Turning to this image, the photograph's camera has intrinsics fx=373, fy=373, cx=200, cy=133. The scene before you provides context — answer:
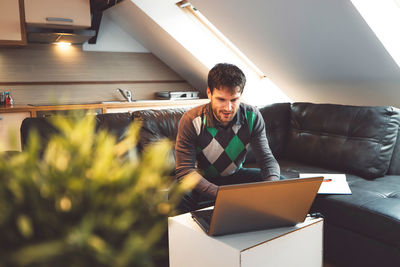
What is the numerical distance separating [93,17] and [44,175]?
14.2 feet

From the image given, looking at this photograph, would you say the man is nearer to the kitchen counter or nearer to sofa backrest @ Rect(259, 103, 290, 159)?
sofa backrest @ Rect(259, 103, 290, 159)

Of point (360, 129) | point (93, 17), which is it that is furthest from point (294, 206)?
point (93, 17)

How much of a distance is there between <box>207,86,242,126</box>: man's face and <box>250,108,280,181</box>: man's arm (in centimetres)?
21

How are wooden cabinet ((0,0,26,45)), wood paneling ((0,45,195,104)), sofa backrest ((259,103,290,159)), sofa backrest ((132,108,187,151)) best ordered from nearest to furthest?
sofa backrest ((132,108,187,151)) < sofa backrest ((259,103,290,159)) < wooden cabinet ((0,0,26,45)) < wood paneling ((0,45,195,104))

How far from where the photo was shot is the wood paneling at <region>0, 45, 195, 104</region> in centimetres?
432

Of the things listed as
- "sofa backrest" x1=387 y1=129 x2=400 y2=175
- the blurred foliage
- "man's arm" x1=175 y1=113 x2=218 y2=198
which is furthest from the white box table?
"sofa backrest" x1=387 y1=129 x2=400 y2=175

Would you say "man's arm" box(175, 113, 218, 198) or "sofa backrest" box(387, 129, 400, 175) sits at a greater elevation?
"man's arm" box(175, 113, 218, 198)

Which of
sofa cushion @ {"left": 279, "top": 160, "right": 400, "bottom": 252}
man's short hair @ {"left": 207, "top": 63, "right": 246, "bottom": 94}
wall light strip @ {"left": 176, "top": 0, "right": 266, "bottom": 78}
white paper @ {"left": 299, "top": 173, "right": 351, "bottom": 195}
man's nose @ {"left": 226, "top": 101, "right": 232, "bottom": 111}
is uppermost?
wall light strip @ {"left": 176, "top": 0, "right": 266, "bottom": 78}

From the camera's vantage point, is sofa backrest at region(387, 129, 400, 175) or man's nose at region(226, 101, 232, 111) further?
sofa backrest at region(387, 129, 400, 175)

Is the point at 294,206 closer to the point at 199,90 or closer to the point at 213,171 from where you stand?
the point at 213,171

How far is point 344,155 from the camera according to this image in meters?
2.62

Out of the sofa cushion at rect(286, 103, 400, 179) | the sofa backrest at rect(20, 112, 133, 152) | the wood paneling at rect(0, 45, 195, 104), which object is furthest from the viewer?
the wood paneling at rect(0, 45, 195, 104)

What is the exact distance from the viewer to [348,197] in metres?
2.07

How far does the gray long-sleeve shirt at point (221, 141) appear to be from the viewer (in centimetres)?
204
